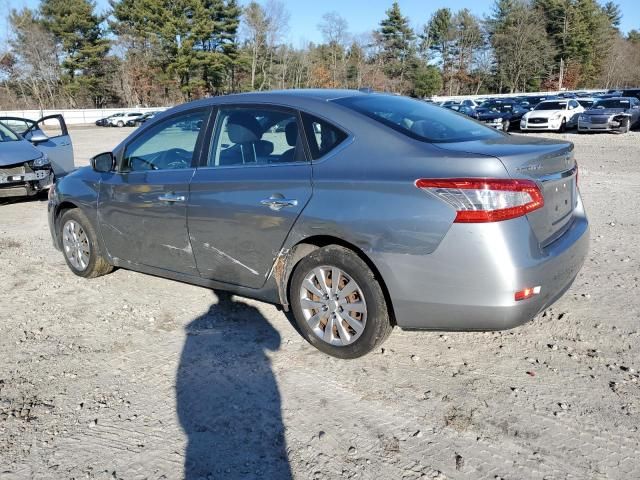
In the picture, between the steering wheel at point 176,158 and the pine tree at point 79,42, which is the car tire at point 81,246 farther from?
the pine tree at point 79,42

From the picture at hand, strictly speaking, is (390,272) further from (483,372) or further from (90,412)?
(90,412)

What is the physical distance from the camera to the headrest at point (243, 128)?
12.7 ft

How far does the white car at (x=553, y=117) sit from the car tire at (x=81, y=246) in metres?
24.3

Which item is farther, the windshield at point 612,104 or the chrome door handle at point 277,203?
the windshield at point 612,104

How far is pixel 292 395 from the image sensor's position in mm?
3156

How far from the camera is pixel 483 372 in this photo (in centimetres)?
336

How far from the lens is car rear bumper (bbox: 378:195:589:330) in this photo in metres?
2.88

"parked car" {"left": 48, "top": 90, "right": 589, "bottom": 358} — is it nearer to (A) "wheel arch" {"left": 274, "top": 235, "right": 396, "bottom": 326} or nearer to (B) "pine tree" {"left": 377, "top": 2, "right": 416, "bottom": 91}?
(A) "wheel arch" {"left": 274, "top": 235, "right": 396, "bottom": 326}

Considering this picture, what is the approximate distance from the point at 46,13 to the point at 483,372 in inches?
2762

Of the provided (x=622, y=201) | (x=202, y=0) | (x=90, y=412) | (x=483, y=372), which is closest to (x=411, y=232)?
(x=483, y=372)

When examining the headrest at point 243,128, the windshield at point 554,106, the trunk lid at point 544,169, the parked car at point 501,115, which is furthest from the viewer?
the parked car at point 501,115

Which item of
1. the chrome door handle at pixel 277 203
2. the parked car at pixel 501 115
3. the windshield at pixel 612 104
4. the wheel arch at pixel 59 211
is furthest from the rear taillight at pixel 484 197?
the windshield at pixel 612 104

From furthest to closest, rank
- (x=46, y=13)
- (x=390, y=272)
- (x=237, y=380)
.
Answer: (x=46, y=13) → (x=237, y=380) → (x=390, y=272)

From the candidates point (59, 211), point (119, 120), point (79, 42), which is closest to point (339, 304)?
point (59, 211)
